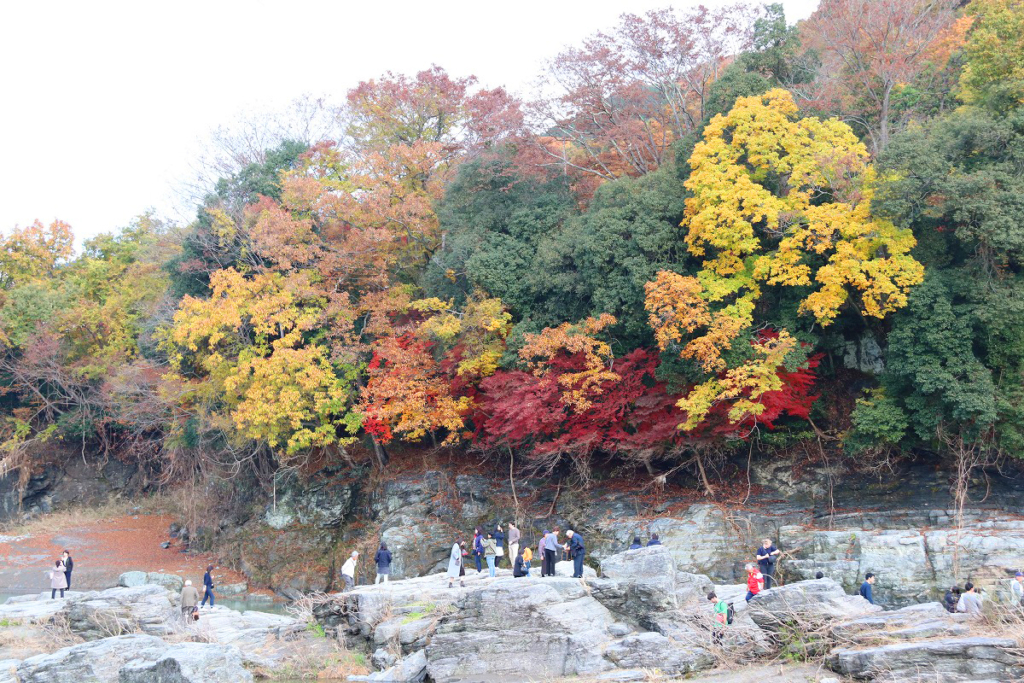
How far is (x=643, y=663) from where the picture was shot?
15.1 meters

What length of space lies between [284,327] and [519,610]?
16815 millimetres

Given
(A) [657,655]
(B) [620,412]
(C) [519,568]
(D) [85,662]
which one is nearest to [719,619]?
(A) [657,655]

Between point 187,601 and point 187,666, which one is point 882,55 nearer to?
point 187,601

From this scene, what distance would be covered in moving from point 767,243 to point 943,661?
14.5 meters

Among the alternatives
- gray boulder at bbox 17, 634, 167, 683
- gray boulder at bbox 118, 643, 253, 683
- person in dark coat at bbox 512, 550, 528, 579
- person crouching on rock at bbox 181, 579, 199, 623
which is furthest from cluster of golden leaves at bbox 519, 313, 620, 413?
gray boulder at bbox 17, 634, 167, 683

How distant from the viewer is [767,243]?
2434 cm

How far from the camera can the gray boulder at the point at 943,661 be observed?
11461 mm

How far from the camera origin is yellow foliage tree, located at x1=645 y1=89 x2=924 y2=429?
22.0m

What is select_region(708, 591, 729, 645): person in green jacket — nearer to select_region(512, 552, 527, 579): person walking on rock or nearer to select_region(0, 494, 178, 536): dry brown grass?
select_region(512, 552, 527, 579): person walking on rock

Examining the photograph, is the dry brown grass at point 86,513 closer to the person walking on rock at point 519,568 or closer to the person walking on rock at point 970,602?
the person walking on rock at point 519,568

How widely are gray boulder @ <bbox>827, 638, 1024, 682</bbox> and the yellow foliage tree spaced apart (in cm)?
995

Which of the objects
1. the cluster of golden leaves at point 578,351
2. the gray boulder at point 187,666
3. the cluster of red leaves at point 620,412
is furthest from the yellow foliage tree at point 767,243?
the gray boulder at point 187,666

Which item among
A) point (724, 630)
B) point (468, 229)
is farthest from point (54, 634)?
point (468, 229)

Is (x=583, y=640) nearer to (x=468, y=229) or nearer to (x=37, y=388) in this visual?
(x=468, y=229)
